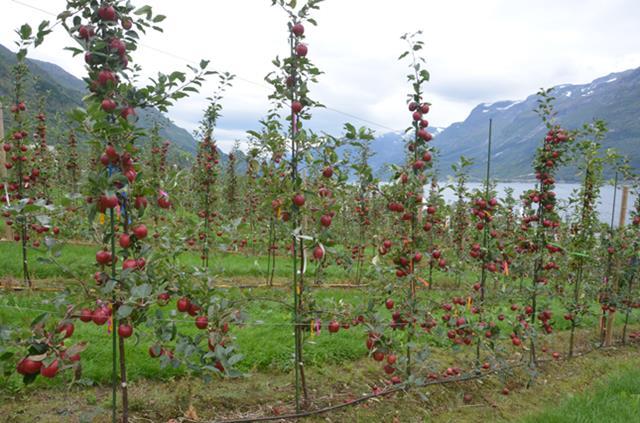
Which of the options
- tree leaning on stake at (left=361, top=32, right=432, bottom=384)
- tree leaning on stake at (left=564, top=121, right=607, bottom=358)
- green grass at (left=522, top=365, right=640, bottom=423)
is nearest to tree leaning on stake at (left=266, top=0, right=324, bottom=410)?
tree leaning on stake at (left=361, top=32, right=432, bottom=384)

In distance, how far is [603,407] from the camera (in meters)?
3.87

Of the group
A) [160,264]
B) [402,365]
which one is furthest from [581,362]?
[160,264]

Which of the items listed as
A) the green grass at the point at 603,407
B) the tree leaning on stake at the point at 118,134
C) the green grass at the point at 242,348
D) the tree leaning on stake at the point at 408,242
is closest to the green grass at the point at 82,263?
the green grass at the point at 242,348

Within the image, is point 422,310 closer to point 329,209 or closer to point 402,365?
point 402,365

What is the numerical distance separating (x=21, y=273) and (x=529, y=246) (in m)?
8.39

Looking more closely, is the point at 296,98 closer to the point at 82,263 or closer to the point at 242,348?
the point at 242,348

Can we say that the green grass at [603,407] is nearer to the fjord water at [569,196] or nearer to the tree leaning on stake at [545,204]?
the tree leaning on stake at [545,204]

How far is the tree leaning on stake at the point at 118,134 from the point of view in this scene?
208 centimetres

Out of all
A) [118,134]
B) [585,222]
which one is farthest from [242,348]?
[585,222]

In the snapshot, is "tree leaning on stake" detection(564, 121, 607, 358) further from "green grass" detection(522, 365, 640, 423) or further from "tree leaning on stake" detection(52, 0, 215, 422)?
"tree leaning on stake" detection(52, 0, 215, 422)

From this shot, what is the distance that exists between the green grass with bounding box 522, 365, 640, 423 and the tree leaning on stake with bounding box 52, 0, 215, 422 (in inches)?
143

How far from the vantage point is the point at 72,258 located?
7.89m

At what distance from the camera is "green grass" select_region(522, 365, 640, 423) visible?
3.57m

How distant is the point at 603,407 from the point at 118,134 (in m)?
4.79
